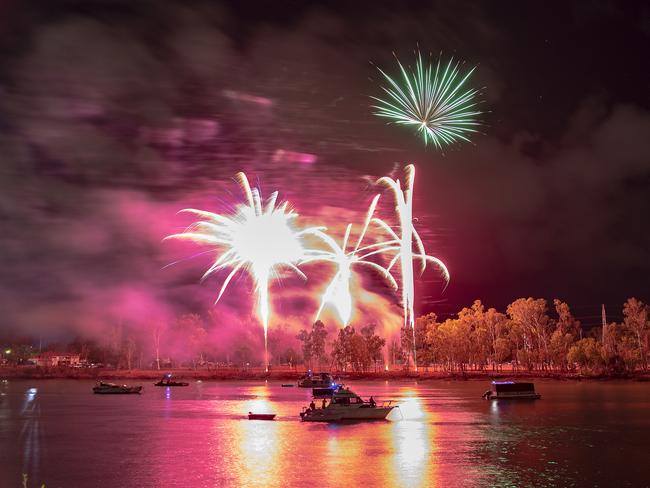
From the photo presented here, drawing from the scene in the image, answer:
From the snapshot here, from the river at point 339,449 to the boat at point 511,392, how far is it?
17.4 meters

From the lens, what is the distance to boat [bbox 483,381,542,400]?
110938mm

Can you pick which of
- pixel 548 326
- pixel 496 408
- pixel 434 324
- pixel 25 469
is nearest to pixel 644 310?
pixel 548 326

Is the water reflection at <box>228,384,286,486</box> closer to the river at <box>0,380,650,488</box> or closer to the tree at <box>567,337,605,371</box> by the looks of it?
the river at <box>0,380,650,488</box>

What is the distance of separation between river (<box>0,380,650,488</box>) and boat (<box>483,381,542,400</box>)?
17439mm

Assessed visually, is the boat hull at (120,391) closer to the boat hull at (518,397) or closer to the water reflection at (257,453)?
the water reflection at (257,453)

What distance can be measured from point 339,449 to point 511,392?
6675cm

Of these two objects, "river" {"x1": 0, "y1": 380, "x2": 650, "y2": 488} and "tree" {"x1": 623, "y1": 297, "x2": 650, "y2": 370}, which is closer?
"river" {"x1": 0, "y1": 380, "x2": 650, "y2": 488}

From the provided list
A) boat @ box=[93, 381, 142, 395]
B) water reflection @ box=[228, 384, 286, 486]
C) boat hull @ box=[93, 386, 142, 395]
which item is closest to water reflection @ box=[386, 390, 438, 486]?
water reflection @ box=[228, 384, 286, 486]

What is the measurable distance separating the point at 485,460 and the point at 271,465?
51.4 feet

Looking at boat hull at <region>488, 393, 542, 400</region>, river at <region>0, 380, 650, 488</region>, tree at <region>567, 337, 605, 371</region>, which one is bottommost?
boat hull at <region>488, 393, 542, 400</region>

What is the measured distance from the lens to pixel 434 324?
648 feet

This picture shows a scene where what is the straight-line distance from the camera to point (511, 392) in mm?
112750

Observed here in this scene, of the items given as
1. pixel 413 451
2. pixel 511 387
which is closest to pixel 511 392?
pixel 511 387

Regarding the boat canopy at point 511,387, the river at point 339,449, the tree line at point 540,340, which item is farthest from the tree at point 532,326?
the river at point 339,449
